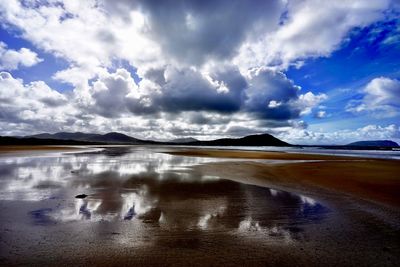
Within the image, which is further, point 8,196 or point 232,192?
point 232,192

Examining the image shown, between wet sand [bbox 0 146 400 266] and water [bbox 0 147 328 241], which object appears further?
water [bbox 0 147 328 241]

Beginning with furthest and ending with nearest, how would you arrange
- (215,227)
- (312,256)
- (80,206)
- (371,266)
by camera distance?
(80,206) → (215,227) → (312,256) → (371,266)

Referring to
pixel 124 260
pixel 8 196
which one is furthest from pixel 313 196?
pixel 8 196

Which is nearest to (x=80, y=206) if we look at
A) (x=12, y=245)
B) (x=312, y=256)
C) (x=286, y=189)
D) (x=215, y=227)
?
(x=12, y=245)

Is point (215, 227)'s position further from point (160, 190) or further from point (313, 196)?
point (313, 196)

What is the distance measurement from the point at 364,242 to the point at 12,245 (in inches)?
365

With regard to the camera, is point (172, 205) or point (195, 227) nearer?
point (195, 227)

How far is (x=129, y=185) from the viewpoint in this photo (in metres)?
14.0

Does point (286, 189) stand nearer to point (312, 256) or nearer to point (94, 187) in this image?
point (312, 256)

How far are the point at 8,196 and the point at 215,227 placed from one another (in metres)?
9.95

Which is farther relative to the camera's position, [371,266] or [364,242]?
[364,242]

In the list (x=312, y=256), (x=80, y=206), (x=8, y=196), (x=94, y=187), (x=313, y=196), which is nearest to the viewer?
(x=312, y=256)

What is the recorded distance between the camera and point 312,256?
223 inches

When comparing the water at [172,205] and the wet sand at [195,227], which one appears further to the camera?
the water at [172,205]
